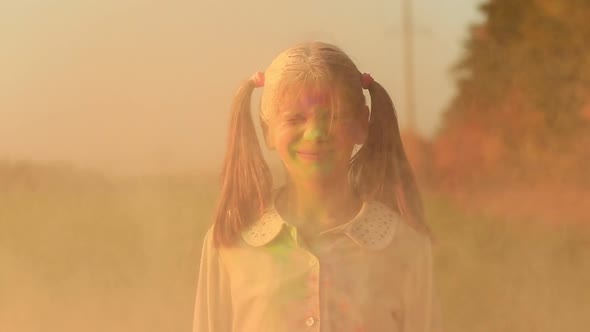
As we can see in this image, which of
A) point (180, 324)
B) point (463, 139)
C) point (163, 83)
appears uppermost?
point (163, 83)

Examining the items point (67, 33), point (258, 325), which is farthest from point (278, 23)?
point (258, 325)

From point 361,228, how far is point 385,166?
10cm

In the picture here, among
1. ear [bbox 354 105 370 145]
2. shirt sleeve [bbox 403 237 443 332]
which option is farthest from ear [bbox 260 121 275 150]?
shirt sleeve [bbox 403 237 443 332]

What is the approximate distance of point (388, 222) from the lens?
36.5 inches

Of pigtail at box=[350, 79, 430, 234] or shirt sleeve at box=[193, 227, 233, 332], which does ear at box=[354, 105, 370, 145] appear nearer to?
pigtail at box=[350, 79, 430, 234]

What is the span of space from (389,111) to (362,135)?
0.06 meters

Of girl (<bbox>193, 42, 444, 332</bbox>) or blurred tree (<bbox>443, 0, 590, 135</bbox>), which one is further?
blurred tree (<bbox>443, 0, 590, 135</bbox>)

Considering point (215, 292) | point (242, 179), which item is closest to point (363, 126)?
point (242, 179)

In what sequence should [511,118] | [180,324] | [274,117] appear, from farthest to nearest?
[511,118] < [180,324] < [274,117]

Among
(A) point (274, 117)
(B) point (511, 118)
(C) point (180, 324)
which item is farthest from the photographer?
(B) point (511, 118)

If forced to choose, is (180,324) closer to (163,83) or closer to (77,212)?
(77,212)

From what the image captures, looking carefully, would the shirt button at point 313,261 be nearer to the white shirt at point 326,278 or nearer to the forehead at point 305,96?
the white shirt at point 326,278

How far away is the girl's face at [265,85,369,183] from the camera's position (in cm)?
87

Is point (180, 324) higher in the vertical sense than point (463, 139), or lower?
lower
